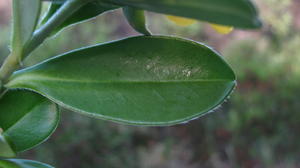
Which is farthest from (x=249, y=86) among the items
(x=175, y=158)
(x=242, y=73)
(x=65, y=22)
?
(x=65, y=22)

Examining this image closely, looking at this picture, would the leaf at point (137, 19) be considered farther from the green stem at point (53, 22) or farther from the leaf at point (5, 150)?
the leaf at point (5, 150)

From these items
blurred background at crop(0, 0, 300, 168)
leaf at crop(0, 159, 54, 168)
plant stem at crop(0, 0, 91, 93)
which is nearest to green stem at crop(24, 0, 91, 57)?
plant stem at crop(0, 0, 91, 93)

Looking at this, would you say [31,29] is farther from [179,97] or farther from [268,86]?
[268,86]

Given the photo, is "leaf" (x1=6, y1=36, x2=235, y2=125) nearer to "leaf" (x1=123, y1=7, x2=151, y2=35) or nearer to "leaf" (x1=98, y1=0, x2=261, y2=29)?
"leaf" (x1=123, y1=7, x2=151, y2=35)

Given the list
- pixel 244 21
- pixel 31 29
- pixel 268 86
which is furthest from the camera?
pixel 268 86

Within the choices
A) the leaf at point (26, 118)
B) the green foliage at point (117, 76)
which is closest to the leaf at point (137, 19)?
the green foliage at point (117, 76)
